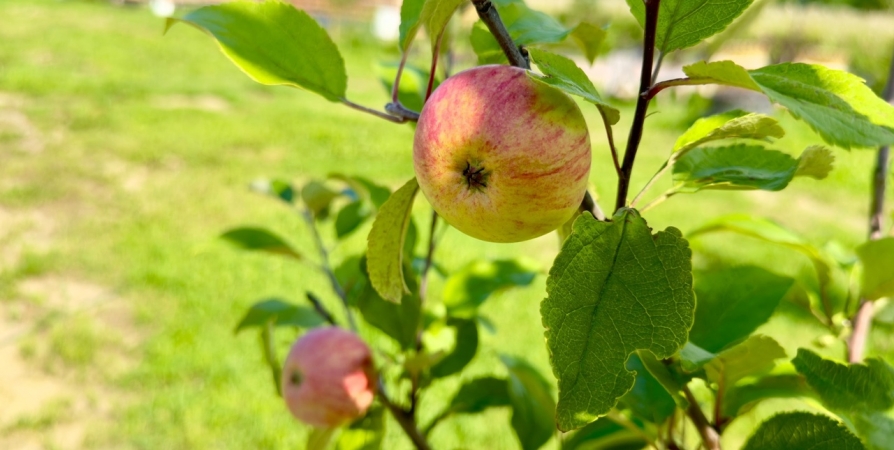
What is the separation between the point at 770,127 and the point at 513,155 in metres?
0.17

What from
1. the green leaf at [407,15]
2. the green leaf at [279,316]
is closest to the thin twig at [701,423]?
the green leaf at [407,15]

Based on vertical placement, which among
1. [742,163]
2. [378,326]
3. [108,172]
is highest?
[742,163]

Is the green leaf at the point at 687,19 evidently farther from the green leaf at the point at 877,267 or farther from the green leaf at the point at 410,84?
the green leaf at the point at 410,84

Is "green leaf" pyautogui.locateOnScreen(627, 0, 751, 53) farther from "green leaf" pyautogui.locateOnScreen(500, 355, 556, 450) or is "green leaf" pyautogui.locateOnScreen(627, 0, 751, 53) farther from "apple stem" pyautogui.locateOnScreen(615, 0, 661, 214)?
"green leaf" pyautogui.locateOnScreen(500, 355, 556, 450)

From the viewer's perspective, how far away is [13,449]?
1.96m

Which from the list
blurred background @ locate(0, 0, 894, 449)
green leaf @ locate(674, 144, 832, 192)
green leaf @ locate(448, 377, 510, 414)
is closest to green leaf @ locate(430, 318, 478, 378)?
green leaf @ locate(448, 377, 510, 414)

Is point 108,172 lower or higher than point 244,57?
lower

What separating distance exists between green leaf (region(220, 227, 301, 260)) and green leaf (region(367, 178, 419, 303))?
58cm

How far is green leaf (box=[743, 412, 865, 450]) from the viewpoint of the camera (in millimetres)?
517

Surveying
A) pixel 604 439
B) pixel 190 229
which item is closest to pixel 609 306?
pixel 604 439

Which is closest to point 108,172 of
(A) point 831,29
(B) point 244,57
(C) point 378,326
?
(C) point 378,326

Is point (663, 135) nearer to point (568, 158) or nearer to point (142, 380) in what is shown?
point (142, 380)

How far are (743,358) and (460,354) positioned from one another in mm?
492

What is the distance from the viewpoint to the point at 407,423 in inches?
37.3
